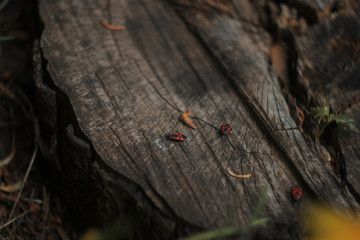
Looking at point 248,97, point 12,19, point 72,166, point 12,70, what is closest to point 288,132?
point 248,97

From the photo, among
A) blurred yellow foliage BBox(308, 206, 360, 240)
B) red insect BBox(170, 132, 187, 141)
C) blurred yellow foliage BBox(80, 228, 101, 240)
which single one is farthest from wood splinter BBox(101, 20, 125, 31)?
blurred yellow foliage BBox(308, 206, 360, 240)

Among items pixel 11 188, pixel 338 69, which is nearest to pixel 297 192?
pixel 338 69

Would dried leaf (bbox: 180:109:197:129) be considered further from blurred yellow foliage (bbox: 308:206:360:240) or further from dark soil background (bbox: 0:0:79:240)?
dark soil background (bbox: 0:0:79:240)

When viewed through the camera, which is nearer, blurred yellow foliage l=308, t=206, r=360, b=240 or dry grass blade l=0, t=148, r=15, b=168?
blurred yellow foliage l=308, t=206, r=360, b=240

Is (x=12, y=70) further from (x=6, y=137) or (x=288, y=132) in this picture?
(x=288, y=132)

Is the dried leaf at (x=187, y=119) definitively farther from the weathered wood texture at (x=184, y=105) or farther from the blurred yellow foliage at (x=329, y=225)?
the blurred yellow foliage at (x=329, y=225)

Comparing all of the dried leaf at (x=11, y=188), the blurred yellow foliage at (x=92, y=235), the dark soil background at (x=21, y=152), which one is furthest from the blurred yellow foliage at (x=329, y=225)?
the dried leaf at (x=11, y=188)
